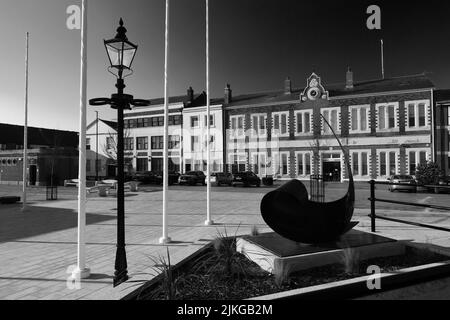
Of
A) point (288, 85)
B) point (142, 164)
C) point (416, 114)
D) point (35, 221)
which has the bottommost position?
point (35, 221)

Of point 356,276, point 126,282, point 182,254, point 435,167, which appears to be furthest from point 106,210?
point 435,167

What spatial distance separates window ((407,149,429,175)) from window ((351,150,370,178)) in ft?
13.2

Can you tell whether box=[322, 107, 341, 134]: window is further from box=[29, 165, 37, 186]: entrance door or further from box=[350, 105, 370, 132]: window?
box=[29, 165, 37, 186]: entrance door

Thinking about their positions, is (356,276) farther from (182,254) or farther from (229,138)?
(229,138)

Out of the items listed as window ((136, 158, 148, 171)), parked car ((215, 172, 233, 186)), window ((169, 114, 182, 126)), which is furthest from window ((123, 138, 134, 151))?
parked car ((215, 172, 233, 186))

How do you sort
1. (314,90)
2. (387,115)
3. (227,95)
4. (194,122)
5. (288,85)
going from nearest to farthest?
(387,115)
(314,90)
(288,85)
(227,95)
(194,122)

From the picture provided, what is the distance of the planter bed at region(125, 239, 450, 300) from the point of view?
4211 millimetres

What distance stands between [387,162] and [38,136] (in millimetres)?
56781

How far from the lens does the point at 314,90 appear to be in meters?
38.3

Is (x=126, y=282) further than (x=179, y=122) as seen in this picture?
No

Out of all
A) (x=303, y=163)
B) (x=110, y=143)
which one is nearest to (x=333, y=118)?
(x=303, y=163)

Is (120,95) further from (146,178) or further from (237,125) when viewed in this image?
(237,125)
